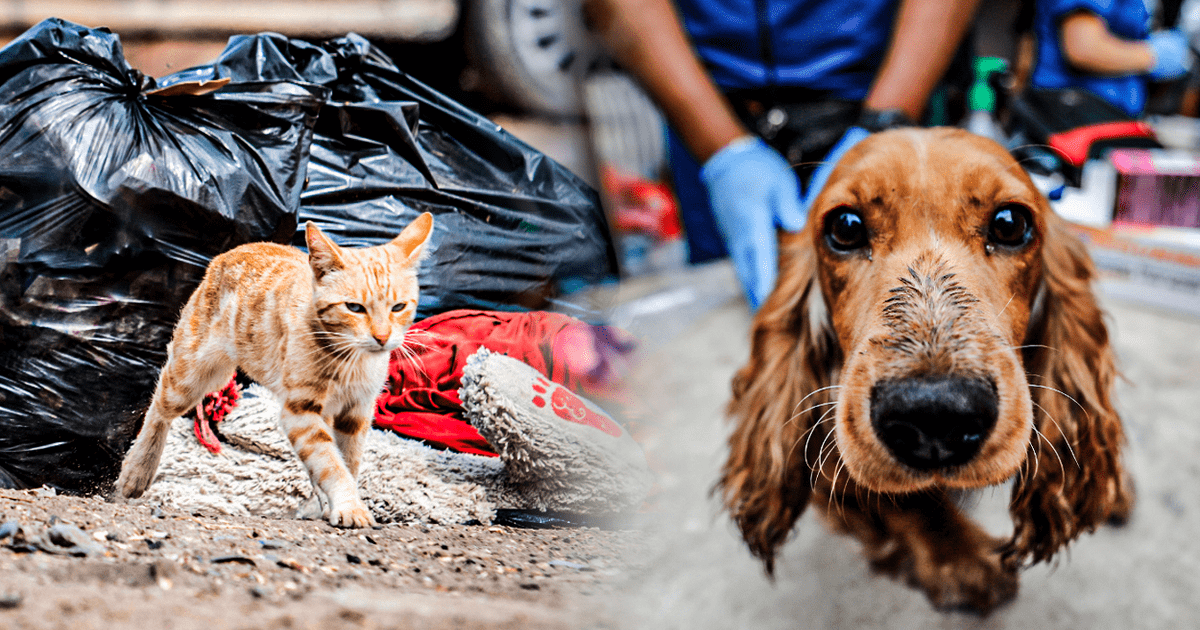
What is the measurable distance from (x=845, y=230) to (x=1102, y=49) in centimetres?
127

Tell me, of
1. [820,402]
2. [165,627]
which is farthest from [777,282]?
[165,627]

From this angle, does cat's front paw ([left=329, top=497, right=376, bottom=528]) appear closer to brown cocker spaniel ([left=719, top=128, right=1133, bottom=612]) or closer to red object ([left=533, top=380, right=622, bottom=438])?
red object ([left=533, top=380, right=622, bottom=438])

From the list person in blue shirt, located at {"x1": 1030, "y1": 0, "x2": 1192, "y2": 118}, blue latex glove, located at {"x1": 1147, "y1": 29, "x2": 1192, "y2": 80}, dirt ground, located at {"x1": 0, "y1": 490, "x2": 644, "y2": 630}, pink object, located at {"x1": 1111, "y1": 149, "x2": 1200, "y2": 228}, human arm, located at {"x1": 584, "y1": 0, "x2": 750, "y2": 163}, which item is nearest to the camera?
dirt ground, located at {"x1": 0, "y1": 490, "x2": 644, "y2": 630}

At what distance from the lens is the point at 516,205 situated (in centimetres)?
99

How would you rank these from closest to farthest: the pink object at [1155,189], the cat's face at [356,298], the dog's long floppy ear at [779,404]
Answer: the cat's face at [356,298], the dog's long floppy ear at [779,404], the pink object at [1155,189]

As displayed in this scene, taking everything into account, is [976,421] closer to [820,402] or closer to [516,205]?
[820,402]

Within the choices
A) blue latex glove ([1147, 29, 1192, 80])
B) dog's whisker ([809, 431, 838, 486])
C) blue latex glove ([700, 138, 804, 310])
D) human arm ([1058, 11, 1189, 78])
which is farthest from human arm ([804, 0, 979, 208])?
blue latex glove ([1147, 29, 1192, 80])

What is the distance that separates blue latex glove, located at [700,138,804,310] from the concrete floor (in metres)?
0.12

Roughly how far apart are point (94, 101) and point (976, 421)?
3.56ft

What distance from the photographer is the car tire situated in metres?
0.97

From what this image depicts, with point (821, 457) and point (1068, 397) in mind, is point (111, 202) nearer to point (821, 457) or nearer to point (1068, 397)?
point (821, 457)

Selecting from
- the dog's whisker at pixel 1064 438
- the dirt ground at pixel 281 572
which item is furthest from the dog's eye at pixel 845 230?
the dirt ground at pixel 281 572

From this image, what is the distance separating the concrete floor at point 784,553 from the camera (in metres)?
1.23

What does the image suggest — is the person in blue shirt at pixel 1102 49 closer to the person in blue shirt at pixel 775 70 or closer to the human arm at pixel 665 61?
the person in blue shirt at pixel 775 70
